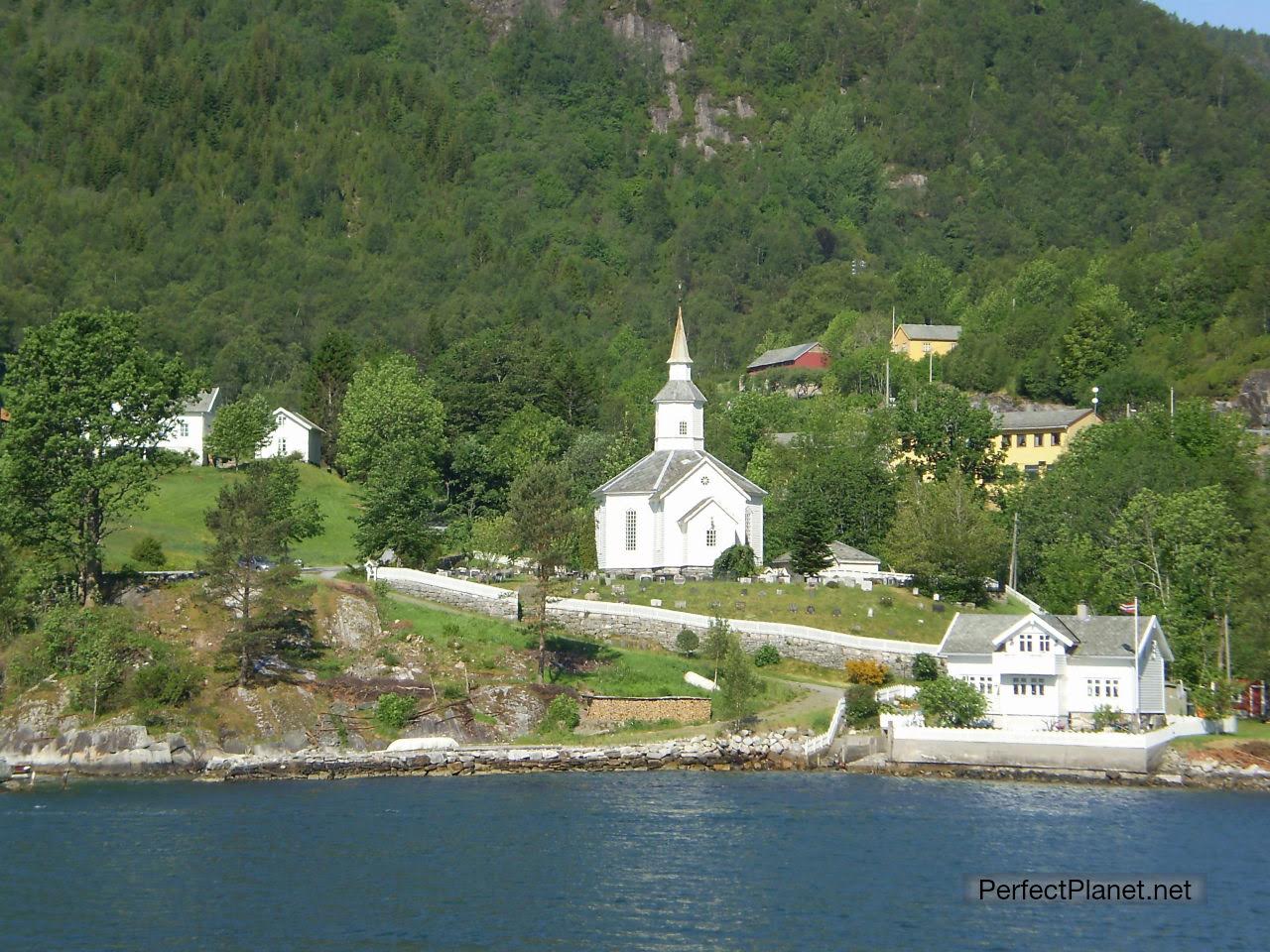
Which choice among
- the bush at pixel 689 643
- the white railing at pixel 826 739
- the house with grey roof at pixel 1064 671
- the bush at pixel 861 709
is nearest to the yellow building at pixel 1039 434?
the bush at pixel 689 643

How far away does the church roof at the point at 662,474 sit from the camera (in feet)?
Result: 271

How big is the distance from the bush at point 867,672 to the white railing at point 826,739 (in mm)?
5291

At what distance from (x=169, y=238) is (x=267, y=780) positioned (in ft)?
379

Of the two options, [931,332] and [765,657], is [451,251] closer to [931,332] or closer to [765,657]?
[931,332]

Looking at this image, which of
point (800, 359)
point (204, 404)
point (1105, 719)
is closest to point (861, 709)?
point (1105, 719)

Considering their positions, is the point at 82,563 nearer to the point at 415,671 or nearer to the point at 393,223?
the point at 415,671

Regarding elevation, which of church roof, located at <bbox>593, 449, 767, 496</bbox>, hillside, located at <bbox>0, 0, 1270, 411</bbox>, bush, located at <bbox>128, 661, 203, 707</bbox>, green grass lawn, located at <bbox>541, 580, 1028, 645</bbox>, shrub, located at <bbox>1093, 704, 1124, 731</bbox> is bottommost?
shrub, located at <bbox>1093, 704, 1124, 731</bbox>

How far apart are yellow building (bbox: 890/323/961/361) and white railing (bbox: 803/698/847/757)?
76.9 metres

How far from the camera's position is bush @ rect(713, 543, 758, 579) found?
261 feet

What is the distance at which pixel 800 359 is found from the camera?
457 feet

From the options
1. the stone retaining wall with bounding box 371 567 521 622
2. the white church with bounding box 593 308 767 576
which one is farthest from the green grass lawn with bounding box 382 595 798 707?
the white church with bounding box 593 308 767 576

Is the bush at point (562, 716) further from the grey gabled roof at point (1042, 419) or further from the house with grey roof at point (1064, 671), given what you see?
the grey gabled roof at point (1042, 419)

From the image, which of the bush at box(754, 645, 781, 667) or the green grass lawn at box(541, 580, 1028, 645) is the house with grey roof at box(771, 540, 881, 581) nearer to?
the green grass lawn at box(541, 580, 1028, 645)

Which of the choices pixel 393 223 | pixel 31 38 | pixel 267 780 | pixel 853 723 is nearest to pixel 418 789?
pixel 267 780
